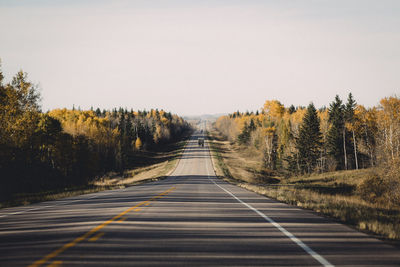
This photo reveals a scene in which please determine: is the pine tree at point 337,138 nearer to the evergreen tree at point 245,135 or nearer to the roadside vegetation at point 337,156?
the roadside vegetation at point 337,156

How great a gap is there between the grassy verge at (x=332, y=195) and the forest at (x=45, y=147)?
2484cm

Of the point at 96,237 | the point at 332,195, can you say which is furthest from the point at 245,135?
the point at 96,237

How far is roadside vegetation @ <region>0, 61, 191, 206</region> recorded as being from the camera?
28359 millimetres

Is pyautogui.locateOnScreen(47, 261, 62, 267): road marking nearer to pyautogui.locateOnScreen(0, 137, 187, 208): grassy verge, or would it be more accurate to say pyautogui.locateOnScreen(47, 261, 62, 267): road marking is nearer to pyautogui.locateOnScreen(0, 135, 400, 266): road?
pyautogui.locateOnScreen(0, 135, 400, 266): road

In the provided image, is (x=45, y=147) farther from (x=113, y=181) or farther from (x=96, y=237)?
(x=96, y=237)

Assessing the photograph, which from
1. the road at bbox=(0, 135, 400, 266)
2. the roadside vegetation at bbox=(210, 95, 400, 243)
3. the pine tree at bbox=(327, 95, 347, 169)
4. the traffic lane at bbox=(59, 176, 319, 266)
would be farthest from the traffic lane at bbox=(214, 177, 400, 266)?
the pine tree at bbox=(327, 95, 347, 169)

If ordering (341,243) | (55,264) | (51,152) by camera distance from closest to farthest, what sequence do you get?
(55,264)
(341,243)
(51,152)

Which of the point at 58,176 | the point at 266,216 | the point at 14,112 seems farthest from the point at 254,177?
the point at 266,216

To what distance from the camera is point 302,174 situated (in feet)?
197

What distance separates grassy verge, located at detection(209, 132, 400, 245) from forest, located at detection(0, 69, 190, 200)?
81.5 ft

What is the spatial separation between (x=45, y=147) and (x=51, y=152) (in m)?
2.76

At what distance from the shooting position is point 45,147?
48344 millimetres

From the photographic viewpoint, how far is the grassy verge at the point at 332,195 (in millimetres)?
7508

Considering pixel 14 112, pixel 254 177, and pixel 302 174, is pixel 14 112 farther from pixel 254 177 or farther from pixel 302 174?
pixel 302 174
